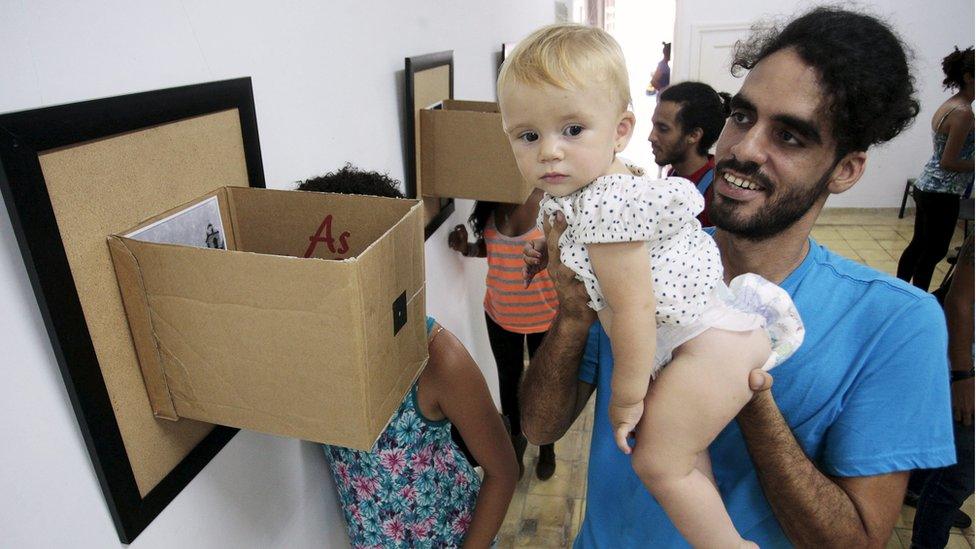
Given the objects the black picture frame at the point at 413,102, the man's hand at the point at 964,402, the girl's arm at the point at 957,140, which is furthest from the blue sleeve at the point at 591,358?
the girl's arm at the point at 957,140

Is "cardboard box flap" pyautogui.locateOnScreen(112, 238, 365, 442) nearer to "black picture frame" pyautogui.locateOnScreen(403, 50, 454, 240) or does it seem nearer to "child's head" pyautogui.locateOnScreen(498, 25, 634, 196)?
"child's head" pyautogui.locateOnScreen(498, 25, 634, 196)

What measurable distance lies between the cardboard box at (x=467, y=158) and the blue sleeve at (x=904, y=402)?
3.59ft

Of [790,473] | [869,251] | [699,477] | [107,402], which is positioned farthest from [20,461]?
[869,251]

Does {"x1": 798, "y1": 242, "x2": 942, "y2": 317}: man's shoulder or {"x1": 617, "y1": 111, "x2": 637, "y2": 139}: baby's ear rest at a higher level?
{"x1": 617, "y1": 111, "x2": 637, "y2": 139}: baby's ear

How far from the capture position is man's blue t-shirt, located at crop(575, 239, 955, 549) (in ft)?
3.16

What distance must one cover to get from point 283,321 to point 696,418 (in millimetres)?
701

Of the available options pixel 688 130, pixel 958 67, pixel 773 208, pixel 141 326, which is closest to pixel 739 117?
pixel 773 208

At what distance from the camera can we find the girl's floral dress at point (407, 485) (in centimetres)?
126

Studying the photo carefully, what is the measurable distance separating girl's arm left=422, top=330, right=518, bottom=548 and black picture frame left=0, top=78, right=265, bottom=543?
1.59 feet

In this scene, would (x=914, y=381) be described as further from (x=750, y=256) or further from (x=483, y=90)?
(x=483, y=90)

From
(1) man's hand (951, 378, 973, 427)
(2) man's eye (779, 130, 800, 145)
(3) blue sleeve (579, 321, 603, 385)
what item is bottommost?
(1) man's hand (951, 378, 973, 427)

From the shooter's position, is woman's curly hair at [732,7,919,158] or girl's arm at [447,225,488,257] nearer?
woman's curly hair at [732,7,919,158]

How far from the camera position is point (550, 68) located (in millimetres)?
906

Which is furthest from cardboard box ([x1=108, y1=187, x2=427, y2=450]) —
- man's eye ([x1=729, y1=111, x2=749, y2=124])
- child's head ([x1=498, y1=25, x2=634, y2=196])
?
man's eye ([x1=729, y1=111, x2=749, y2=124])
